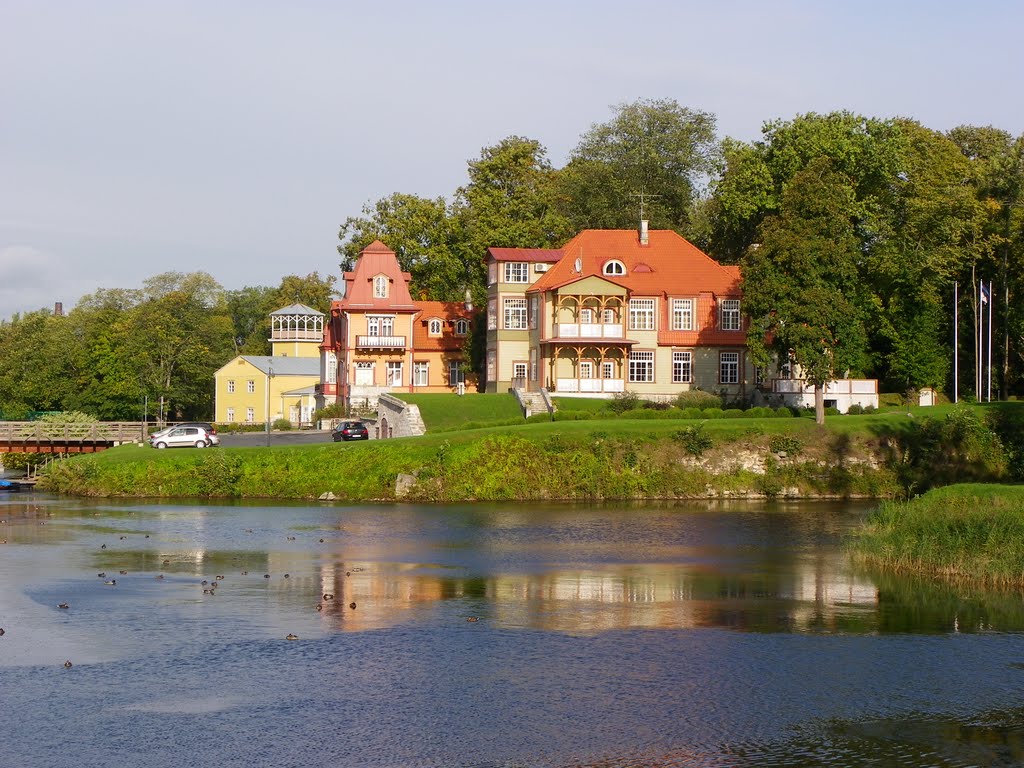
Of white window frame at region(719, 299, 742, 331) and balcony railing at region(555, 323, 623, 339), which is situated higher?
white window frame at region(719, 299, 742, 331)

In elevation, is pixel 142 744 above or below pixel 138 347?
below

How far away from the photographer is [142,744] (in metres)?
20.0

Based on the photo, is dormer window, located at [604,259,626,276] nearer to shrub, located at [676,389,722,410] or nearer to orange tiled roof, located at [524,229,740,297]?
orange tiled roof, located at [524,229,740,297]

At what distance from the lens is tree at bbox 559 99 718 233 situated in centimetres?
10062

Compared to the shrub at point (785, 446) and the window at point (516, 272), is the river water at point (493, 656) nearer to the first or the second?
the shrub at point (785, 446)

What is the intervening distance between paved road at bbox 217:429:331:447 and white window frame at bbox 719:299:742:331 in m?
27.0

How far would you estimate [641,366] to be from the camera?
82625 millimetres

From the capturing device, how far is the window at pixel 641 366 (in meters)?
82.4

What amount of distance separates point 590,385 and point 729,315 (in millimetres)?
10946

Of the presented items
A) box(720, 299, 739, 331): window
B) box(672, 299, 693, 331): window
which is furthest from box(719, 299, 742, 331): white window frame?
box(672, 299, 693, 331): window

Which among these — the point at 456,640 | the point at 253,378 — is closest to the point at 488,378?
the point at 253,378

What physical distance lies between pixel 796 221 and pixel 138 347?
69.5m

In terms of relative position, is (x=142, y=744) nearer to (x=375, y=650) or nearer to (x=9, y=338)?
(x=375, y=650)

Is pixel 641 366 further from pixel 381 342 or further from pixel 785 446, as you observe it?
pixel 785 446
